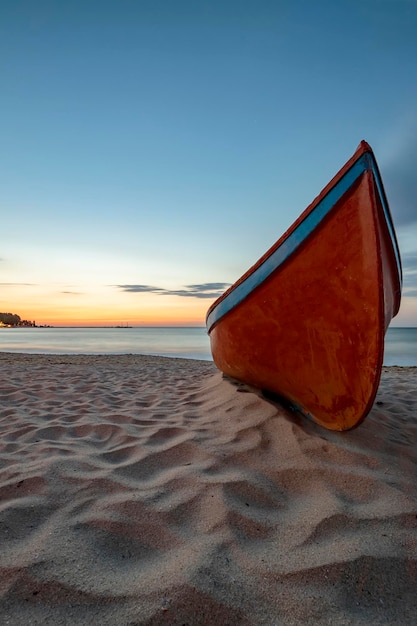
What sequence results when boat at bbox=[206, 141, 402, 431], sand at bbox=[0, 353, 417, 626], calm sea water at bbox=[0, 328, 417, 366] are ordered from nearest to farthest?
1. sand at bbox=[0, 353, 417, 626]
2. boat at bbox=[206, 141, 402, 431]
3. calm sea water at bbox=[0, 328, 417, 366]

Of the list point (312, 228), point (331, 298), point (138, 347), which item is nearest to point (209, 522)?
point (331, 298)

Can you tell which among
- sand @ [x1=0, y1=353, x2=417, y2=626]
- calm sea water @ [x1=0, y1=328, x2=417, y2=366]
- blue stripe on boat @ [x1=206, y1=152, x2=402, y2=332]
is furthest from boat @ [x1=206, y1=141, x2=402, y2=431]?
calm sea water @ [x1=0, y1=328, x2=417, y2=366]

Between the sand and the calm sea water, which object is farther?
the calm sea water

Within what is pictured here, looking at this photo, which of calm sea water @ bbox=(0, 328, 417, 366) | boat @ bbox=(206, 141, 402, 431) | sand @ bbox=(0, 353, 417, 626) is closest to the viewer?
sand @ bbox=(0, 353, 417, 626)

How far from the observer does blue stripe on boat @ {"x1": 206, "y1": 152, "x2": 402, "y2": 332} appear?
6.33 ft

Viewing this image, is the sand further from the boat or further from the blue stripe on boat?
the blue stripe on boat

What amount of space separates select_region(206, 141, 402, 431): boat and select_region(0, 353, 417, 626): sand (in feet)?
1.03

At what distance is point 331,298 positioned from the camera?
6.93 ft

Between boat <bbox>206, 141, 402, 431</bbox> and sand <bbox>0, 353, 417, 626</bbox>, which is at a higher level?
boat <bbox>206, 141, 402, 431</bbox>

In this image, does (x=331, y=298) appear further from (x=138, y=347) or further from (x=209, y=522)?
(x=138, y=347)

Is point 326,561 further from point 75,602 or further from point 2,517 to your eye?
point 2,517

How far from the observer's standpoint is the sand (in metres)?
Result: 1.11

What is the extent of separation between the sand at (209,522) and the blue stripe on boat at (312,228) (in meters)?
0.95

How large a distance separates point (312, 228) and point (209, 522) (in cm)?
163
